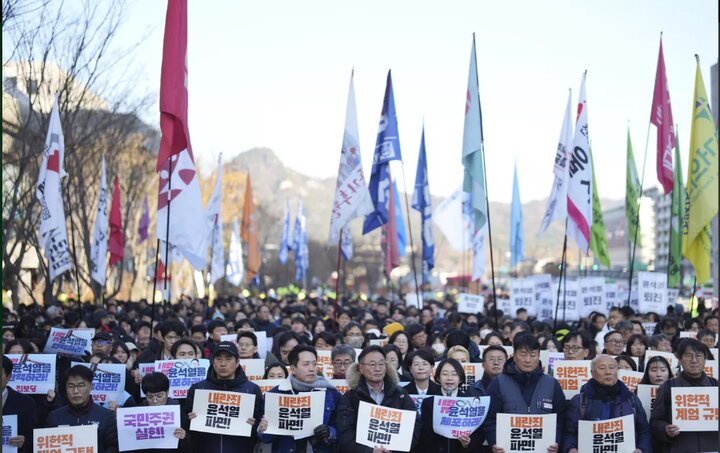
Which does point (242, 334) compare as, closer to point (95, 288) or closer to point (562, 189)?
point (562, 189)

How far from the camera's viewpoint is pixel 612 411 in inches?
326

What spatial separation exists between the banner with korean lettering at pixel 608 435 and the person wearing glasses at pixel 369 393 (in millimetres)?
1301

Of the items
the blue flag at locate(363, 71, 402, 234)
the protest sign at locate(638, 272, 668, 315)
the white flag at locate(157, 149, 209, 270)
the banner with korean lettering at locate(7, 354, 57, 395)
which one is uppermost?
the blue flag at locate(363, 71, 402, 234)

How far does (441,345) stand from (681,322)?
6.84m

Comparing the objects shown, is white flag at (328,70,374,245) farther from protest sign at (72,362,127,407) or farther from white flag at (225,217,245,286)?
white flag at (225,217,245,286)

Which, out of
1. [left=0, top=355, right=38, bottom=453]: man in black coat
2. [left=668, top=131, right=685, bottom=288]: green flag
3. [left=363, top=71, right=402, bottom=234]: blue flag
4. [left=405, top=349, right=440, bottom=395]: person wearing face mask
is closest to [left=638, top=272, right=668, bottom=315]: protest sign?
[left=668, top=131, right=685, bottom=288]: green flag

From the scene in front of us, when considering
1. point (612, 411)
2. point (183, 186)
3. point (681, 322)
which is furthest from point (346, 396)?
point (681, 322)

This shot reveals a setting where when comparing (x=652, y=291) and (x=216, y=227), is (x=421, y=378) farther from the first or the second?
(x=216, y=227)

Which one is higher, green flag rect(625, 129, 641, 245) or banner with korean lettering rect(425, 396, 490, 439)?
green flag rect(625, 129, 641, 245)

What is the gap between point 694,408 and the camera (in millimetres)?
8484

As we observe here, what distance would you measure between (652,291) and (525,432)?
1367 centimetres

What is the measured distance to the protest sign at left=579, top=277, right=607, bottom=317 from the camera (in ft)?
70.1

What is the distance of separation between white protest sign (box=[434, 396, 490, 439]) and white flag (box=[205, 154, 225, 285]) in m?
17.8

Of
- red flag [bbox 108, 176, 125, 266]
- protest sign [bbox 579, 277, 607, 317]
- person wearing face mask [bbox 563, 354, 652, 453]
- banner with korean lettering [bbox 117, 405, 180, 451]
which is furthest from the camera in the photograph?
red flag [bbox 108, 176, 125, 266]
